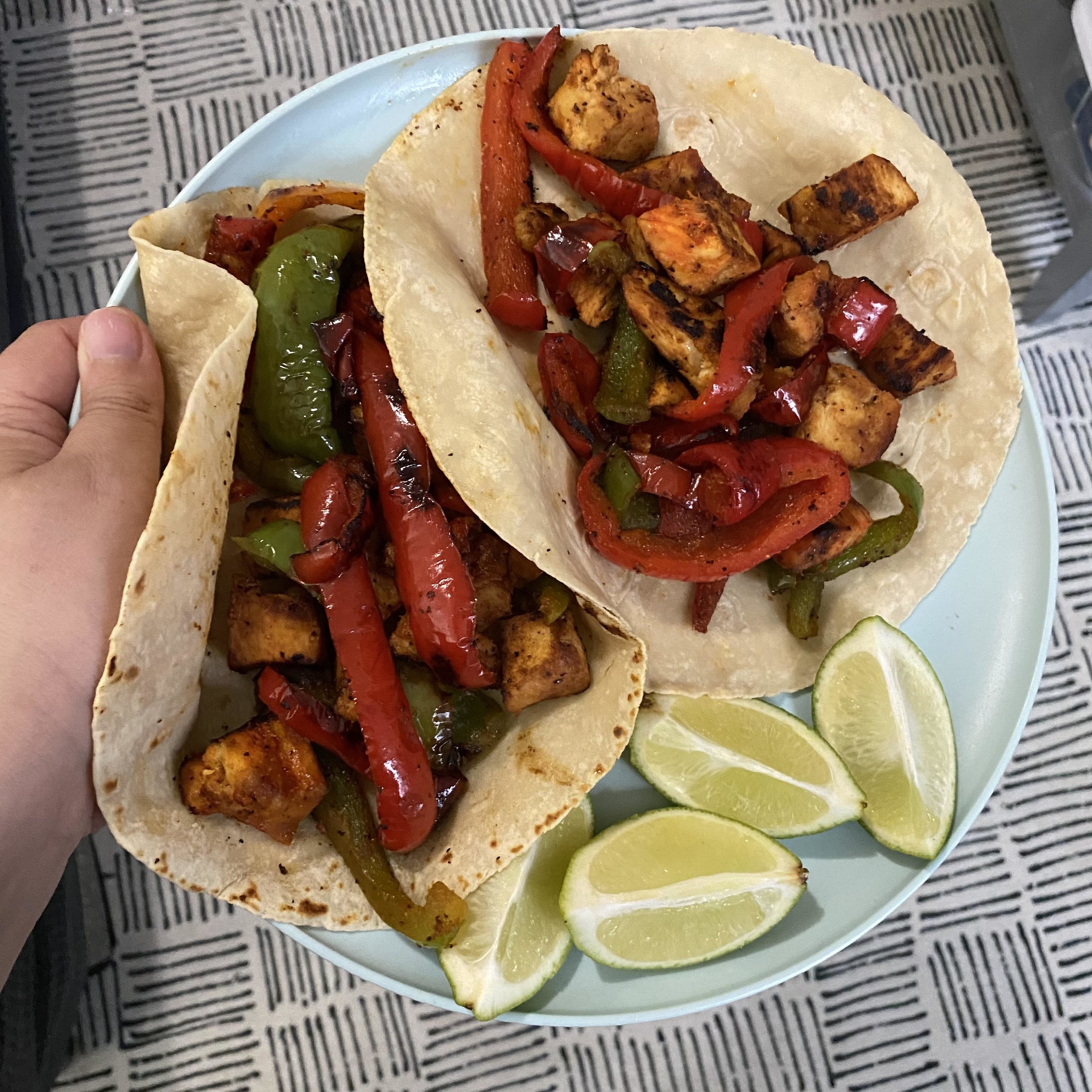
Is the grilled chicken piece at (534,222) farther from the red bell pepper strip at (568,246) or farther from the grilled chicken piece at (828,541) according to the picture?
the grilled chicken piece at (828,541)

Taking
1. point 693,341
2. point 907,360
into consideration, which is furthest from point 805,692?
point 693,341

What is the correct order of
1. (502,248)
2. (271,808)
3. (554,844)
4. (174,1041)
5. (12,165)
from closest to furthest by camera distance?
(271,808), (502,248), (554,844), (174,1041), (12,165)

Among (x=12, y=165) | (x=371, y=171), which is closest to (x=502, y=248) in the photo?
(x=371, y=171)

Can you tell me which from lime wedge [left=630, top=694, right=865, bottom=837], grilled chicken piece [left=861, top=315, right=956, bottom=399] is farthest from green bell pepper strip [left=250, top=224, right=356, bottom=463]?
grilled chicken piece [left=861, top=315, right=956, bottom=399]

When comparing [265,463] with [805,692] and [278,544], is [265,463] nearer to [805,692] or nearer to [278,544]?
[278,544]

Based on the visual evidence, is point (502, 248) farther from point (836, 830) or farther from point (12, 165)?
point (12, 165)

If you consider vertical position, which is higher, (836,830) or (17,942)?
(17,942)


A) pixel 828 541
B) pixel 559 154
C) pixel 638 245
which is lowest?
pixel 828 541
